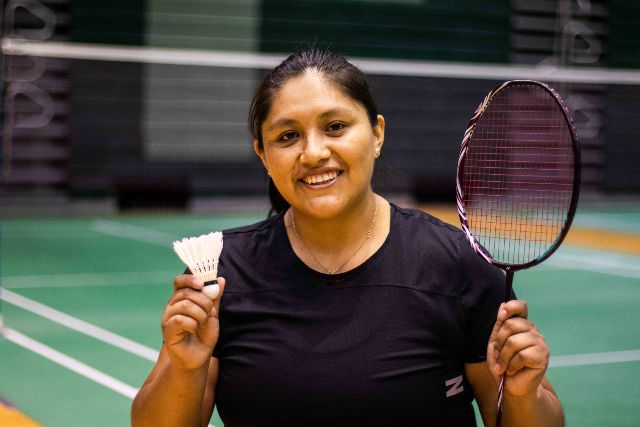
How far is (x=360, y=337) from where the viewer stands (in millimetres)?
2441

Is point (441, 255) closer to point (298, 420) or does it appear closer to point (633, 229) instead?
point (298, 420)

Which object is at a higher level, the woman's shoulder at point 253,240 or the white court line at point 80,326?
the woman's shoulder at point 253,240

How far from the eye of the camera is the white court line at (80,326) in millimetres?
5609

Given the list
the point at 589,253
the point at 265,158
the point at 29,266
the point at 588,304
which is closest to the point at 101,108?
the point at 29,266

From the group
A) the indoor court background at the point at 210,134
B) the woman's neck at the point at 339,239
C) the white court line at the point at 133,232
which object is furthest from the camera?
the white court line at the point at 133,232

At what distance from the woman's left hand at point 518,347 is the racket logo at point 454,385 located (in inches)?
12.5

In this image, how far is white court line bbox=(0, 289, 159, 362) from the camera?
5.61 m

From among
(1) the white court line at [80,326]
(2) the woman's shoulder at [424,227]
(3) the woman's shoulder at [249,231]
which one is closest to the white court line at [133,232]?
(1) the white court line at [80,326]

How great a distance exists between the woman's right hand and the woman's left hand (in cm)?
62

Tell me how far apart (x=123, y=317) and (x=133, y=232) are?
4.43 meters

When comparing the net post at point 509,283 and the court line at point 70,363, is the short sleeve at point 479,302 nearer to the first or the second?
the net post at point 509,283

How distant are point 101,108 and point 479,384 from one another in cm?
1132

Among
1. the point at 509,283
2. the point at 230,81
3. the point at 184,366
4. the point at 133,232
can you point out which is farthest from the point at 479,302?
the point at 230,81

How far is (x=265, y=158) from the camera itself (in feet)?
8.45
